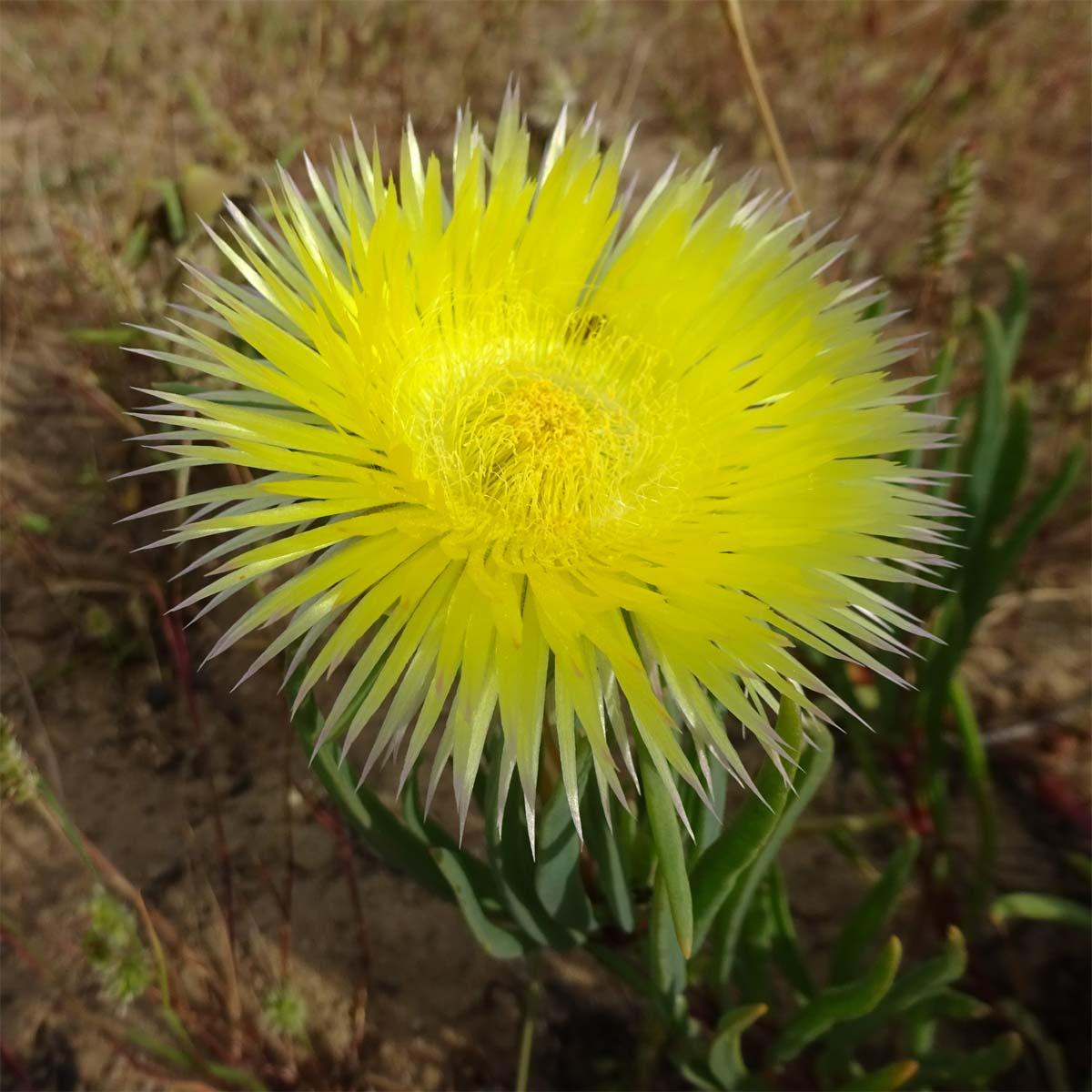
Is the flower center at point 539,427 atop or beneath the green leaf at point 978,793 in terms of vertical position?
atop

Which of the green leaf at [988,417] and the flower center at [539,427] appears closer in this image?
the flower center at [539,427]

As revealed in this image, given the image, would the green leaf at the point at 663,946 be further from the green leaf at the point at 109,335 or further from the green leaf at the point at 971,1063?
the green leaf at the point at 109,335

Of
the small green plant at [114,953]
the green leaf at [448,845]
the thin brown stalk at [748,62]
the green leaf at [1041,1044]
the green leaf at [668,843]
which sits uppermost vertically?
the thin brown stalk at [748,62]

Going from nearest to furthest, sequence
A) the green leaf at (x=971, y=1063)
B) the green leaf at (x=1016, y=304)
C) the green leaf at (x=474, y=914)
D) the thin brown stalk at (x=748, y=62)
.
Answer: the green leaf at (x=474, y=914), the green leaf at (x=971, y=1063), the thin brown stalk at (x=748, y=62), the green leaf at (x=1016, y=304)

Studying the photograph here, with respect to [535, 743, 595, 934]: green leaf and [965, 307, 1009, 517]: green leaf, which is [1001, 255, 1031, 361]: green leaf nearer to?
[965, 307, 1009, 517]: green leaf

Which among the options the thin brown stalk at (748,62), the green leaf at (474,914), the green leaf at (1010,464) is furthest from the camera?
the green leaf at (1010,464)

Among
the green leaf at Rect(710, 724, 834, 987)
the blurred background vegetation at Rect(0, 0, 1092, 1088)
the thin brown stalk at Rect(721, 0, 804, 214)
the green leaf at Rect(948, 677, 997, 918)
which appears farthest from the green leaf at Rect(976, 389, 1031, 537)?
the green leaf at Rect(710, 724, 834, 987)

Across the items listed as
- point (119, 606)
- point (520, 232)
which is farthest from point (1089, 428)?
point (119, 606)

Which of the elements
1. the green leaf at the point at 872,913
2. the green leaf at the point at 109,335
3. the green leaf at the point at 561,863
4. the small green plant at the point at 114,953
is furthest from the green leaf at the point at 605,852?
the green leaf at the point at 109,335
